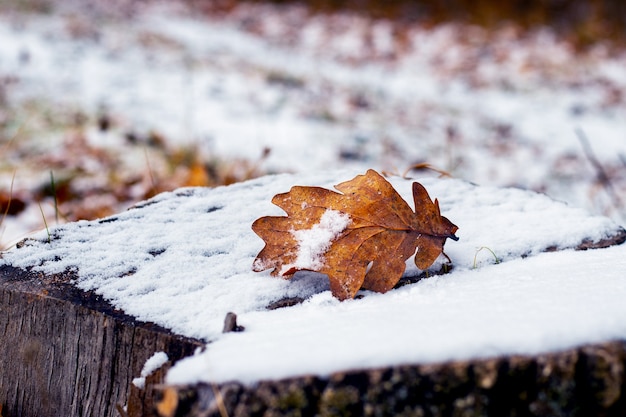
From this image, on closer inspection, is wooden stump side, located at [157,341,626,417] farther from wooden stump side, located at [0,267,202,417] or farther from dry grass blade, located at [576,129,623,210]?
dry grass blade, located at [576,129,623,210]


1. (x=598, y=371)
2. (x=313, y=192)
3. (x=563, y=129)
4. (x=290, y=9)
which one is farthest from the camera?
(x=290, y=9)

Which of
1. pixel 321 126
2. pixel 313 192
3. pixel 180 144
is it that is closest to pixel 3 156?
pixel 180 144

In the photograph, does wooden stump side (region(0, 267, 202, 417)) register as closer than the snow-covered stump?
No

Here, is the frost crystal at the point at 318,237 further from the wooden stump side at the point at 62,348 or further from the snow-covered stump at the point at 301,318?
the wooden stump side at the point at 62,348

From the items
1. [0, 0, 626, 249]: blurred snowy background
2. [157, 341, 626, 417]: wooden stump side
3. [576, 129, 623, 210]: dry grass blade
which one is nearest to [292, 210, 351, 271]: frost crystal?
[157, 341, 626, 417]: wooden stump side

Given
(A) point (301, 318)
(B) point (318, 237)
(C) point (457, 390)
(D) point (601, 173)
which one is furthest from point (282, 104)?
(C) point (457, 390)

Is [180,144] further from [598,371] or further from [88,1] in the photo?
[88,1]
